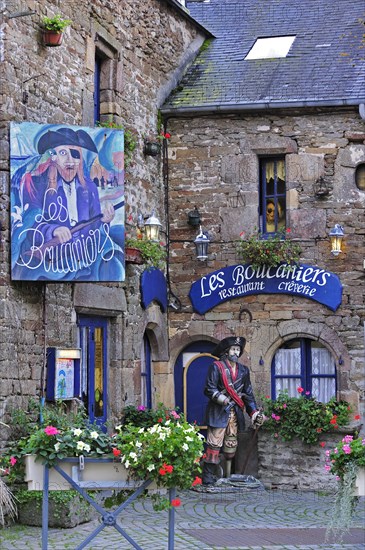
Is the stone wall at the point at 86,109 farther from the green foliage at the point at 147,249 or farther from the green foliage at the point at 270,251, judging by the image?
the green foliage at the point at 270,251

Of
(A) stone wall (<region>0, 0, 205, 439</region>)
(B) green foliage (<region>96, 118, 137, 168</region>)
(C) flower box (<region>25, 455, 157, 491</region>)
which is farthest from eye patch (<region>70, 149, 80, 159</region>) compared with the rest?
(C) flower box (<region>25, 455, 157, 491</region>)

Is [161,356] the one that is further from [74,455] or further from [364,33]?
[74,455]

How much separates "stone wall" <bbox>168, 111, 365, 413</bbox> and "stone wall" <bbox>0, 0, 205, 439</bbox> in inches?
18.6

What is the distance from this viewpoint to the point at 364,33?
15.9 meters

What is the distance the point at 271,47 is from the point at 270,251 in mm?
3532

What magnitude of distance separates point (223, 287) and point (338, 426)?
244 cm

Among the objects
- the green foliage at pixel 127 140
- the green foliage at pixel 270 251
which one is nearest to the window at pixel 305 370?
the green foliage at pixel 270 251

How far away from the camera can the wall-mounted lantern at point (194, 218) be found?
48.8 feet

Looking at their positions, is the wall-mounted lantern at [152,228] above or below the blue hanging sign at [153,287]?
above

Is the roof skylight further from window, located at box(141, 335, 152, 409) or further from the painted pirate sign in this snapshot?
the painted pirate sign

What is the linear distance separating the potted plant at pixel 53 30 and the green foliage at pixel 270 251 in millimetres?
4251

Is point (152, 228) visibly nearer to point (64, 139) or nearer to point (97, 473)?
point (64, 139)

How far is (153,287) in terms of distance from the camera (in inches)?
567

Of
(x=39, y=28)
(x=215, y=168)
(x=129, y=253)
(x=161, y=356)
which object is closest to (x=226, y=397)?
(x=161, y=356)
